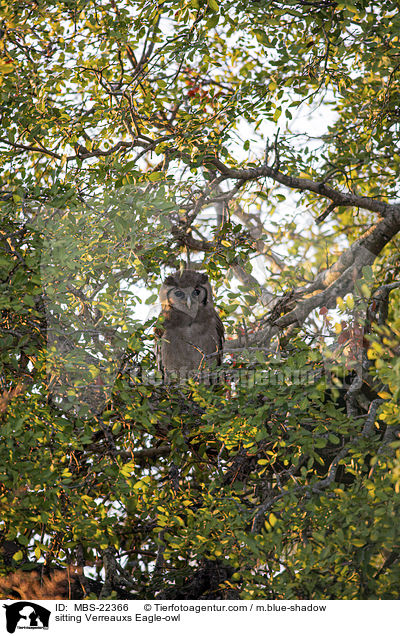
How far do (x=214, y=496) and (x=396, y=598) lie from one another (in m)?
0.93

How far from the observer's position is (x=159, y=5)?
133 inches

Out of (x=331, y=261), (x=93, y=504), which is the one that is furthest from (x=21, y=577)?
(x=331, y=261)

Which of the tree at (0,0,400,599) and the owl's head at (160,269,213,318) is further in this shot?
the owl's head at (160,269,213,318)

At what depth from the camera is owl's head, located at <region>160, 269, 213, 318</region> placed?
14.3ft

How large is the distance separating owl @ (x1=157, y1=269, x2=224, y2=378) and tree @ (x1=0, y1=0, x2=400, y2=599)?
447 mm

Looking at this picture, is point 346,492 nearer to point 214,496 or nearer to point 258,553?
point 258,553
